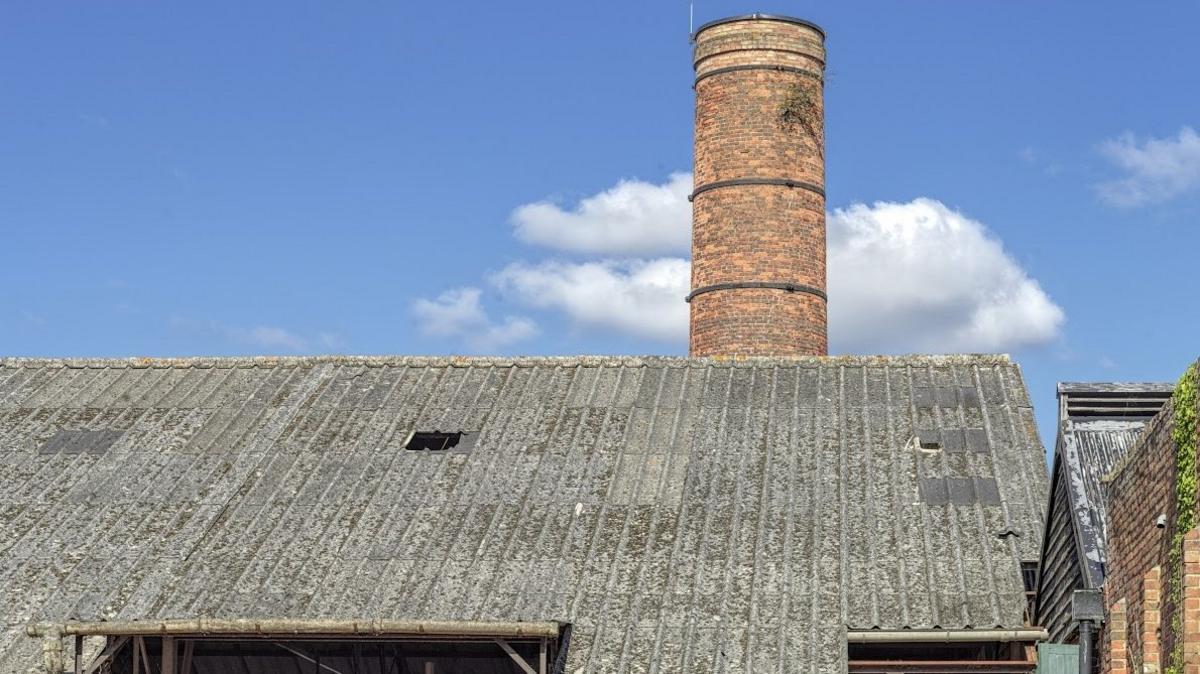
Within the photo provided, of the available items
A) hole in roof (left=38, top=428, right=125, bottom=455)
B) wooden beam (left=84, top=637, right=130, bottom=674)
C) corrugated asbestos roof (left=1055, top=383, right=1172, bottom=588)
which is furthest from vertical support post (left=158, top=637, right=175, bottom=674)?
corrugated asbestos roof (left=1055, top=383, right=1172, bottom=588)

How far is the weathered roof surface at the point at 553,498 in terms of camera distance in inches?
642

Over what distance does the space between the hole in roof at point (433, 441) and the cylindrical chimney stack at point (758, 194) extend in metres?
9.16

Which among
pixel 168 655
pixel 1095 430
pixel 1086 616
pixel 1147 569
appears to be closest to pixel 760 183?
pixel 1095 430

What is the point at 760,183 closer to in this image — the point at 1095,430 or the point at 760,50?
the point at 760,50

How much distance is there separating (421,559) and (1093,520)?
260 inches

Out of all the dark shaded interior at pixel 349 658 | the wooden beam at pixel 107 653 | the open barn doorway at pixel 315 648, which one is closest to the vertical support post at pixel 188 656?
the open barn doorway at pixel 315 648

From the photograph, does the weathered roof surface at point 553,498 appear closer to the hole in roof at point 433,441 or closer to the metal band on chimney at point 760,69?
the hole in roof at point 433,441

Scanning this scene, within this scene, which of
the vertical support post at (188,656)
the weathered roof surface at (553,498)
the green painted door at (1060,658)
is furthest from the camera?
the vertical support post at (188,656)

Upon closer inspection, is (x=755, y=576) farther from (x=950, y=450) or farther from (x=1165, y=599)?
(x=1165, y=599)

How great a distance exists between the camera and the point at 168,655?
16.1m

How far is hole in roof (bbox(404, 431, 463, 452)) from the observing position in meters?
20.0

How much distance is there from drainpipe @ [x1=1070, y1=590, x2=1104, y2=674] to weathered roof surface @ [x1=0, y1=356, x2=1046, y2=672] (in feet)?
10.2

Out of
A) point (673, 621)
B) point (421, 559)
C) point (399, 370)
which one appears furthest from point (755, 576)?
point (399, 370)

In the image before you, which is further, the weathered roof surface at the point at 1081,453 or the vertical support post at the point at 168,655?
the vertical support post at the point at 168,655
